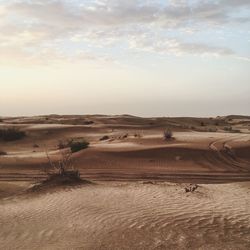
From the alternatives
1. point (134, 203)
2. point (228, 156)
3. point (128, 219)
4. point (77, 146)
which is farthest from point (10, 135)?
point (128, 219)

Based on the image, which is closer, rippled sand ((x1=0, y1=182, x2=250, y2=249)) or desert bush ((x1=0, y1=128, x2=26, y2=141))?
rippled sand ((x1=0, y1=182, x2=250, y2=249))

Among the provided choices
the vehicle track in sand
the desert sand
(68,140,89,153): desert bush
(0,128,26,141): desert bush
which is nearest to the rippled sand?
the desert sand

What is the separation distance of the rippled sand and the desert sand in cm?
2

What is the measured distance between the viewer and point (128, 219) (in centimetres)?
879

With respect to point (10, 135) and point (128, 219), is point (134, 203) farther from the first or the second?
point (10, 135)

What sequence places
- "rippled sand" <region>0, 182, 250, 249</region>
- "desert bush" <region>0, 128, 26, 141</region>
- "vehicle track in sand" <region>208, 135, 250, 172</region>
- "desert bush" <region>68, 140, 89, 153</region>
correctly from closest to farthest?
A: "rippled sand" <region>0, 182, 250, 249</region> < "vehicle track in sand" <region>208, 135, 250, 172</region> < "desert bush" <region>68, 140, 89, 153</region> < "desert bush" <region>0, 128, 26, 141</region>

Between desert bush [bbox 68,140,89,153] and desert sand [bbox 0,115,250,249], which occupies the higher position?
desert bush [bbox 68,140,89,153]

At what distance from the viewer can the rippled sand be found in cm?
757

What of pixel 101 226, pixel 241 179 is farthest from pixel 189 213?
pixel 241 179

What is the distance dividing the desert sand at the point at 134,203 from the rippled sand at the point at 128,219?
16 mm

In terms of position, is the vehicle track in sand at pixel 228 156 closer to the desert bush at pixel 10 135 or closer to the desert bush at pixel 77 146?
the desert bush at pixel 77 146

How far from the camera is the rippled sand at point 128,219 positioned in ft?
24.8

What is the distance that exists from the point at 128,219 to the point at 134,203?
1.40 m

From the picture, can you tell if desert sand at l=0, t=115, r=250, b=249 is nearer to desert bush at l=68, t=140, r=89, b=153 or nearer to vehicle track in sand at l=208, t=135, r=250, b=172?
vehicle track in sand at l=208, t=135, r=250, b=172
